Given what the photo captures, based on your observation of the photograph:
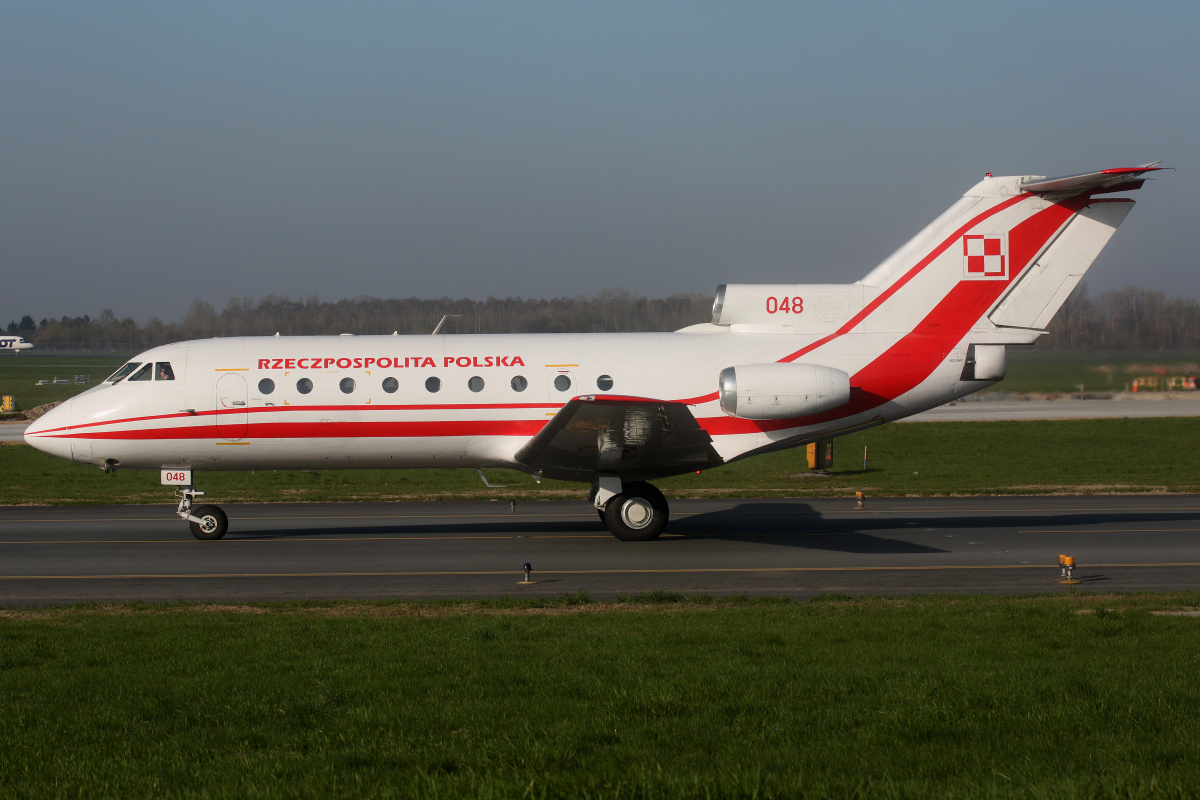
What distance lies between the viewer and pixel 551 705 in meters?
6.80

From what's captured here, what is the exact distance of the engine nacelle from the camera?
1672 centimetres

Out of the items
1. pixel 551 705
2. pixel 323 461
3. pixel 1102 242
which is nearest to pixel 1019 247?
pixel 1102 242

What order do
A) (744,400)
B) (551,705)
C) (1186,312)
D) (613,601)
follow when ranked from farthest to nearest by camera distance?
(1186,312)
(744,400)
(613,601)
(551,705)

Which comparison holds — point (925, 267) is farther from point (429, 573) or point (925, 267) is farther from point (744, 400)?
point (429, 573)

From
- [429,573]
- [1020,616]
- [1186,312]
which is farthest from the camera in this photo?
[1186,312]

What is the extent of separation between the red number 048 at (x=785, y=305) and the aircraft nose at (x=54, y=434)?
42.1 ft

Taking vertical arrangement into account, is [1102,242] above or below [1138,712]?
above

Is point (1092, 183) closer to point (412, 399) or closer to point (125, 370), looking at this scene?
point (412, 399)

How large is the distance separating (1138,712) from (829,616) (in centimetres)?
445

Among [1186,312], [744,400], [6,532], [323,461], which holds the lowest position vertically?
[6,532]

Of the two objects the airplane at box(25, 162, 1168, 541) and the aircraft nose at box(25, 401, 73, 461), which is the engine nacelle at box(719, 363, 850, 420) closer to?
the airplane at box(25, 162, 1168, 541)

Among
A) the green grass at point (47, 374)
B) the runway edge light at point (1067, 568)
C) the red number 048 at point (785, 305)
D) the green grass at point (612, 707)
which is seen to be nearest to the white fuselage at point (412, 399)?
the red number 048 at point (785, 305)

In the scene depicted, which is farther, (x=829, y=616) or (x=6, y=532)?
(x=6, y=532)

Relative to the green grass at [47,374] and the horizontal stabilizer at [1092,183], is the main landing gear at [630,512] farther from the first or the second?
the green grass at [47,374]
